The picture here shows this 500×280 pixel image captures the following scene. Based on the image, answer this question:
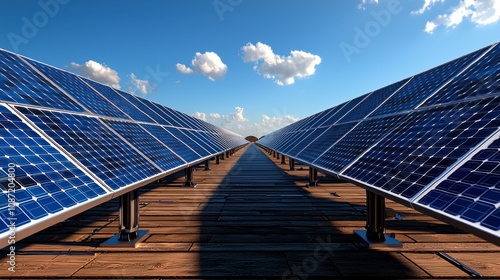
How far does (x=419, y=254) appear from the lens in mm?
6270

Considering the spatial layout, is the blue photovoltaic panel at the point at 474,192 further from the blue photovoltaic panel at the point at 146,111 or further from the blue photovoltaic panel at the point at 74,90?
the blue photovoltaic panel at the point at 146,111

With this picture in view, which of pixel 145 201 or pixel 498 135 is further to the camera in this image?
pixel 145 201

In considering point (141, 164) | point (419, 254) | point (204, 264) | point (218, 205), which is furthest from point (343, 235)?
point (141, 164)

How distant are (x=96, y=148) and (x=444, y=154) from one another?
26.2 feet

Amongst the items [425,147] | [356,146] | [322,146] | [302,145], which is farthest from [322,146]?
[425,147]

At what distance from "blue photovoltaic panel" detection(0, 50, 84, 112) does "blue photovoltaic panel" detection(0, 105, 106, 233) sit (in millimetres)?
1508

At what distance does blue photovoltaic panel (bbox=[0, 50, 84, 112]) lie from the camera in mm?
6887

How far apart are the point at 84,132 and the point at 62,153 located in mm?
1849

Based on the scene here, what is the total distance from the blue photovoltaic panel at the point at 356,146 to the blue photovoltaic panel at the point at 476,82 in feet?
5.15

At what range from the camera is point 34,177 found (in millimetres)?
4121

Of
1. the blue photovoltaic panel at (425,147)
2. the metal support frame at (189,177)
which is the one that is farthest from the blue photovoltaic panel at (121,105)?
the blue photovoltaic panel at (425,147)

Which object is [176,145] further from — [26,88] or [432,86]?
[432,86]

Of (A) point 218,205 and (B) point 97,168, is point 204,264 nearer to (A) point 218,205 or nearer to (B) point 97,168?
(B) point 97,168

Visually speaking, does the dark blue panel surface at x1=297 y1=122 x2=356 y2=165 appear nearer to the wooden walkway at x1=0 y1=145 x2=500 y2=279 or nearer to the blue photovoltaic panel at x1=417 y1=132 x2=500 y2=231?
the wooden walkway at x1=0 y1=145 x2=500 y2=279
